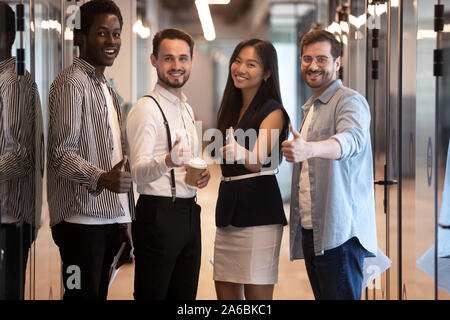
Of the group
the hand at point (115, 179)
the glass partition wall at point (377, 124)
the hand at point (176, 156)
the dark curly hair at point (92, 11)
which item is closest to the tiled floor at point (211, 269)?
the glass partition wall at point (377, 124)

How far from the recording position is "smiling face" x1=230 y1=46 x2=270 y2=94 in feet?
8.17

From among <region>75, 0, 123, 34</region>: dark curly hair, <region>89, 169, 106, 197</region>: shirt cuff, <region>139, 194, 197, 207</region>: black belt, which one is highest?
<region>75, 0, 123, 34</region>: dark curly hair

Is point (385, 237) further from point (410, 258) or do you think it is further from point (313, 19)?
point (313, 19)

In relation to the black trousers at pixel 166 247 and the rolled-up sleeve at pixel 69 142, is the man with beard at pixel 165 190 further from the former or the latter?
the rolled-up sleeve at pixel 69 142

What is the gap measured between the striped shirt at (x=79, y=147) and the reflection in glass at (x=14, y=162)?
105mm

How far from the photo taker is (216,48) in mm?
2637

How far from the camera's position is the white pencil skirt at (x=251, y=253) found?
2486mm

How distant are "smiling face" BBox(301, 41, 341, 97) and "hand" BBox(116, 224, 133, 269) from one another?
0.89 m

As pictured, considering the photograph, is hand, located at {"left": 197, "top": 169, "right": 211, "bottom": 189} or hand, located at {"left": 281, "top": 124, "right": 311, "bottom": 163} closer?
hand, located at {"left": 281, "top": 124, "right": 311, "bottom": 163}

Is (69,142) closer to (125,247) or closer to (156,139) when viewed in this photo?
(156,139)

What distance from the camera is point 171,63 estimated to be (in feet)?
8.19

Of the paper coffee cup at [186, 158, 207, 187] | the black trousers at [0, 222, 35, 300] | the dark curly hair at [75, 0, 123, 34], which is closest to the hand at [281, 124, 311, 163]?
the paper coffee cup at [186, 158, 207, 187]

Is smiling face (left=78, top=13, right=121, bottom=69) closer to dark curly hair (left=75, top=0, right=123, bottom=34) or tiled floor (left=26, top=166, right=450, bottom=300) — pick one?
dark curly hair (left=75, top=0, right=123, bottom=34)

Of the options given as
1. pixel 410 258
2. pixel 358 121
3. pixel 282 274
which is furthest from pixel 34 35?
pixel 410 258
